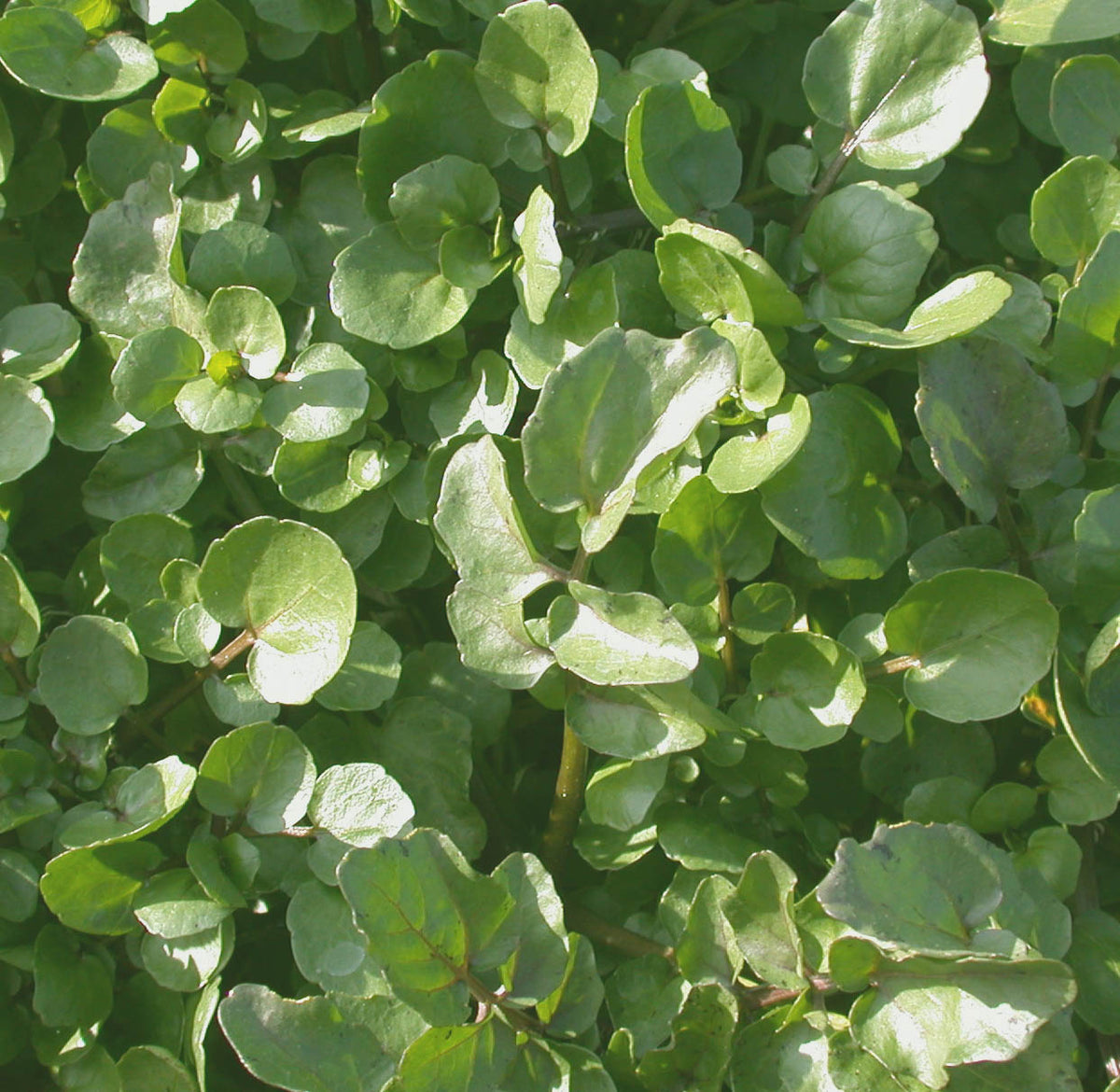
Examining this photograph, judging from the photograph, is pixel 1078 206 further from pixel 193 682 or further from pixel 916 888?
pixel 193 682

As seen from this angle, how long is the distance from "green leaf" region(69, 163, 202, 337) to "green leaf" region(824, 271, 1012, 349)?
0.48 meters

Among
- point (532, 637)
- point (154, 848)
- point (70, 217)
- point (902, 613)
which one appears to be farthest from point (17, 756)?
point (902, 613)

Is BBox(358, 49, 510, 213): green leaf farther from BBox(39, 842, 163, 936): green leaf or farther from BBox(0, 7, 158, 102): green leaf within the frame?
BBox(39, 842, 163, 936): green leaf

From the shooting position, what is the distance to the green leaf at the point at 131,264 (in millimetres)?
944

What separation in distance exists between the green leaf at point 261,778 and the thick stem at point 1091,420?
583 millimetres

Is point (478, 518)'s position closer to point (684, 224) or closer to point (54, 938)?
point (684, 224)

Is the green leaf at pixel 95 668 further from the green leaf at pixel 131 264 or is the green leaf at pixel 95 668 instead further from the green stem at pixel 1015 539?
the green stem at pixel 1015 539

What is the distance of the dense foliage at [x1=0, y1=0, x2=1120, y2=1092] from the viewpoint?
75 centimetres

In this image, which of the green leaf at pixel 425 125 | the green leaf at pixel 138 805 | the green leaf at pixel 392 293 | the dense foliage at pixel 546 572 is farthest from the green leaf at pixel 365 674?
the green leaf at pixel 425 125

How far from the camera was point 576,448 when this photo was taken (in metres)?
0.75

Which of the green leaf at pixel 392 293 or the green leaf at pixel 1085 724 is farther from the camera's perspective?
the green leaf at pixel 392 293

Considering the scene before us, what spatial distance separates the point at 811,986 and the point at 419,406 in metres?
0.49

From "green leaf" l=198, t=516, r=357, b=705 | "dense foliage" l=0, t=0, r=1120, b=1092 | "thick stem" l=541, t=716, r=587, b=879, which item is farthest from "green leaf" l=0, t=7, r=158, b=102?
"thick stem" l=541, t=716, r=587, b=879

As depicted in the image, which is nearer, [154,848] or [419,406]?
[154,848]
